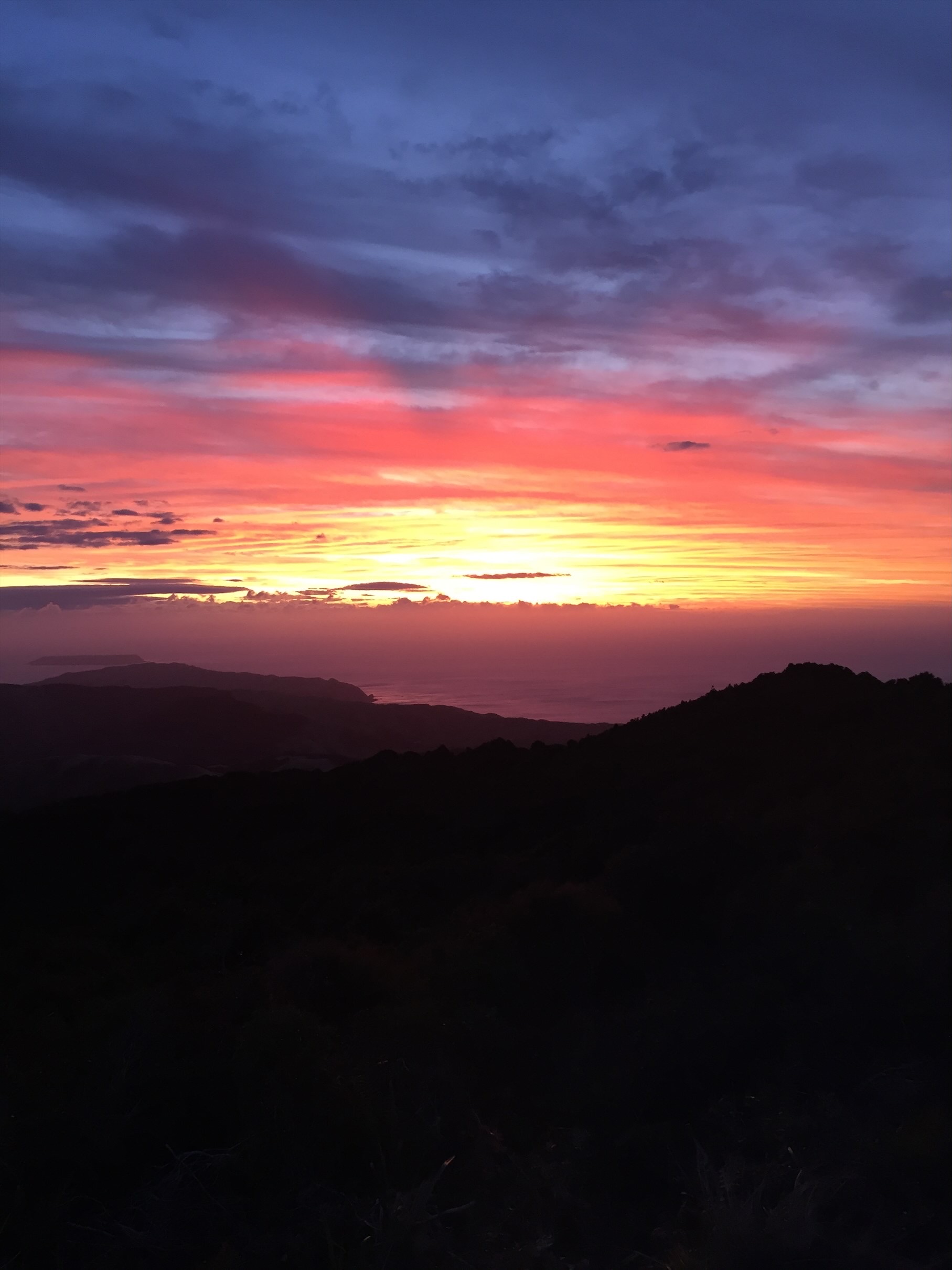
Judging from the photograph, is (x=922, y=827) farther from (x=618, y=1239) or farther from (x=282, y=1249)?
(x=282, y=1249)

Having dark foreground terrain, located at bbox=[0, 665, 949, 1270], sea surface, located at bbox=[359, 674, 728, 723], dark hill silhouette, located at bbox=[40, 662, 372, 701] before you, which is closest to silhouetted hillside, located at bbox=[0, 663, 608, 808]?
sea surface, located at bbox=[359, 674, 728, 723]

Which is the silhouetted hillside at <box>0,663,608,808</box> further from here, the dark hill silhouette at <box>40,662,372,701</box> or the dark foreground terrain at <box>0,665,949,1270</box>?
the dark foreground terrain at <box>0,665,949,1270</box>

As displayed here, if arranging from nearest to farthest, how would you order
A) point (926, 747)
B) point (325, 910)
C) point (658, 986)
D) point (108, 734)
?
point (658, 986) < point (325, 910) < point (926, 747) < point (108, 734)

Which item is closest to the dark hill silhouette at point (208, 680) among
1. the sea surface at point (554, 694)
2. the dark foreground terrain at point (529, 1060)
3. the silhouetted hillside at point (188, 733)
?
the sea surface at point (554, 694)

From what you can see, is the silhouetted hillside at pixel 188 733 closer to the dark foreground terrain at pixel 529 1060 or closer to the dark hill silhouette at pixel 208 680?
the dark hill silhouette at pixel 208 680

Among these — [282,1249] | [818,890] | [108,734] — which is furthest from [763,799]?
[108,734]

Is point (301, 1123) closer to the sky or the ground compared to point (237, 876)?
closer to the sky

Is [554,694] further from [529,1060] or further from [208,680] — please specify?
[529,1060]
